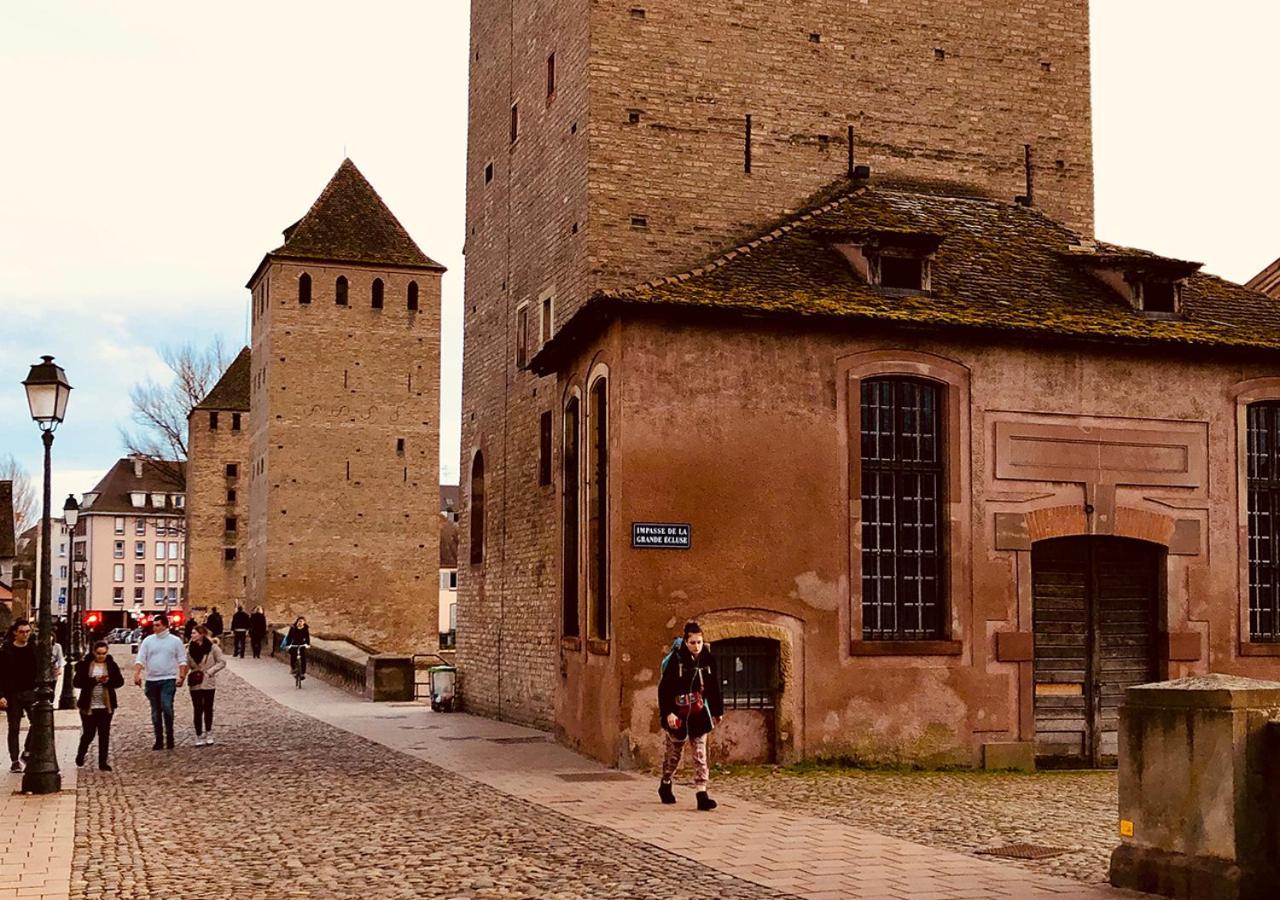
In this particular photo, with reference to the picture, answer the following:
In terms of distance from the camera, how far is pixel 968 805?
14.0 meters

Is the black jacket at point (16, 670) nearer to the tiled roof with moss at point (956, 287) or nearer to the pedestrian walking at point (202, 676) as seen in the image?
the pedestrian walking at point (202, 676)

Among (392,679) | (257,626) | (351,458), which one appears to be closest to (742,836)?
(392,679)

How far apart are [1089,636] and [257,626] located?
1442 inches

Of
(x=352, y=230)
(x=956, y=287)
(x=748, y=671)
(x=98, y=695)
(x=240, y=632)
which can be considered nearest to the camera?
(x=748, y=671)

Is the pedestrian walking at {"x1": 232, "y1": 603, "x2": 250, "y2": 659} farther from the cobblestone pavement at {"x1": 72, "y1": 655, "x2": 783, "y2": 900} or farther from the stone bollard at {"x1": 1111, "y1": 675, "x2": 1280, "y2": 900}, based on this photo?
the stone bollard at {"x1": 1111, "y1": 675, "x2": 1280, "y2": 900}

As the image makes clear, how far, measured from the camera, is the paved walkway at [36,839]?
32.5 ft

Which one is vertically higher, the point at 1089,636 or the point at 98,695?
the point at 1089,636

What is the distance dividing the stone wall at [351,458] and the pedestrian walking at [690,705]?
49532 mm

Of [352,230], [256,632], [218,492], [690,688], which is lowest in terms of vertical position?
[256,632]

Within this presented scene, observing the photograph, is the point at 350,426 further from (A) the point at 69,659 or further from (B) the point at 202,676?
(B) the point at 202,676

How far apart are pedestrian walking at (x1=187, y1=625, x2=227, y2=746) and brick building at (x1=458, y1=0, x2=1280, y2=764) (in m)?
4.53

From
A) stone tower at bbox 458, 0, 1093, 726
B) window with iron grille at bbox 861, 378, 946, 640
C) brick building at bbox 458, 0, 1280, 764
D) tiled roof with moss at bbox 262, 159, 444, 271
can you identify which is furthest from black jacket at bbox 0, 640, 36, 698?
tiled roof with moss at bbox 262, 159, 444, 271

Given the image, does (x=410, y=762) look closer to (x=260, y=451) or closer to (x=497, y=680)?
(x=497, y=680)

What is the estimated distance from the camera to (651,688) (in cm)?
1697
